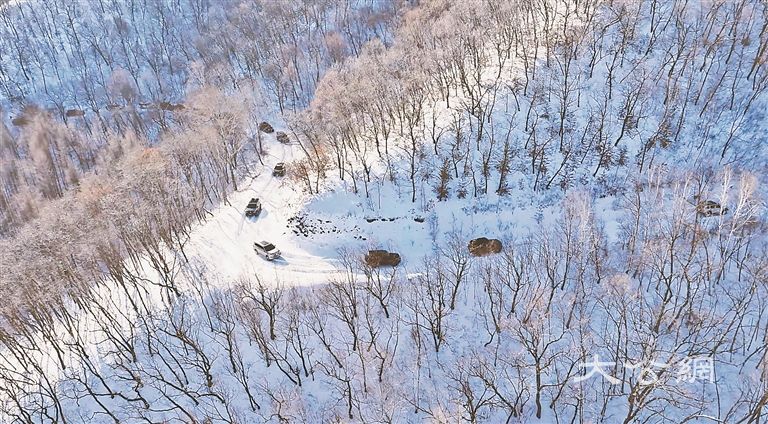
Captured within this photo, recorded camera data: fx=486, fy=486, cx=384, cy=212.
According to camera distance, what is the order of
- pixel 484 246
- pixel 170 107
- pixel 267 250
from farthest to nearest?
pixel 170 107
pixel 267 250
pixel 484 246

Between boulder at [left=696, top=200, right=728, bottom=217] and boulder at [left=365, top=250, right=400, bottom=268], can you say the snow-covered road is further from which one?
boulder at [left=696, top=200, right=728, bottom=217]

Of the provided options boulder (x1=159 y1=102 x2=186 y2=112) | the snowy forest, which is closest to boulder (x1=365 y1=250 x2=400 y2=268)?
the snowy forest

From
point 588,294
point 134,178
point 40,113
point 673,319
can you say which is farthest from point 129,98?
point 673,319

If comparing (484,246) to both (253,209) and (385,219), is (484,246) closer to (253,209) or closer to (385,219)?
(385,219)

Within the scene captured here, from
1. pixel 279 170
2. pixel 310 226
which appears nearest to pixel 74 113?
pixel 279 170

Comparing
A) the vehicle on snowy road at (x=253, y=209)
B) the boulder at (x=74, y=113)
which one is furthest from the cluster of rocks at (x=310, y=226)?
the boulder at (x=74, y=113)

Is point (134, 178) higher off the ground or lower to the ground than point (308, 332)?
higher

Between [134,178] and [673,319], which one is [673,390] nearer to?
[673,319]
